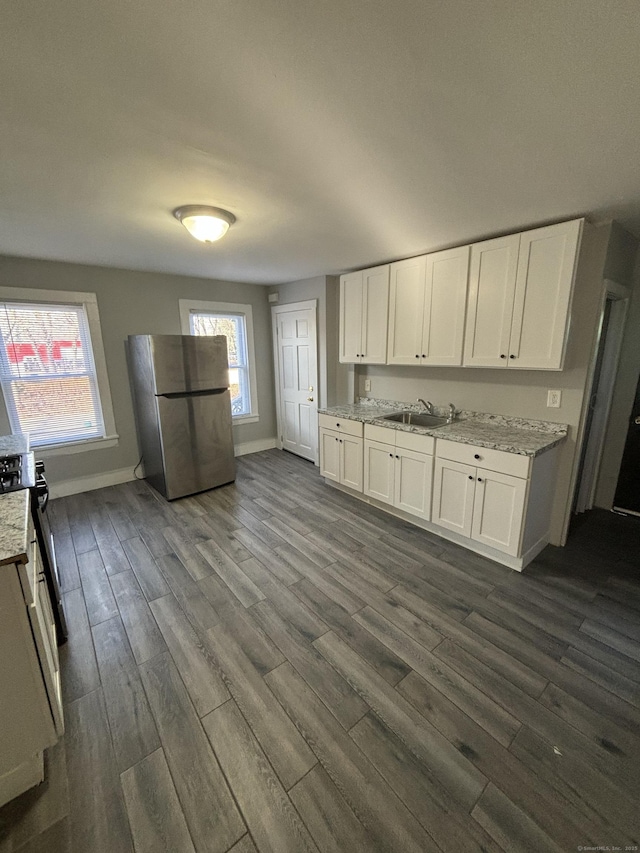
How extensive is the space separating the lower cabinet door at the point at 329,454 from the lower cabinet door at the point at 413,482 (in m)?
0.77

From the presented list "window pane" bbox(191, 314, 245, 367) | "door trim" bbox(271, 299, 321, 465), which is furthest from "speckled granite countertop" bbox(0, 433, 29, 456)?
"door trim" bbox(271, 299, 321, 465)

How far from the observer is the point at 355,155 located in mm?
1487

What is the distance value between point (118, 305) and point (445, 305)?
131 inches

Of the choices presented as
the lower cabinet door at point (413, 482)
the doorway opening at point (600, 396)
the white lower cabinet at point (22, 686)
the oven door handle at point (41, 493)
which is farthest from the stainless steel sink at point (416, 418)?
the white lower cabinet at point (22, 686)

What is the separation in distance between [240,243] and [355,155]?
60.4 inches

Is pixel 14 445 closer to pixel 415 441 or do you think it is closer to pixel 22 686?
pixel 22 686

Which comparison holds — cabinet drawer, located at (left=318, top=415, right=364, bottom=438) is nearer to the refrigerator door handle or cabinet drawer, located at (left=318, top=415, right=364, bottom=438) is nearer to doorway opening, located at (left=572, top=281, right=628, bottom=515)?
the refrigerator door handle

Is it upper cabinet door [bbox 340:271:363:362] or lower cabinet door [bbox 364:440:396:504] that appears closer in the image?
lower cabinet door [bbox 364:440:396:504]

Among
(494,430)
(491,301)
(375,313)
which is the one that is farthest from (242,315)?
(494,430)

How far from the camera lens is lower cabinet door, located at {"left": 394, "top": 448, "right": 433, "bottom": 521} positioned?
2780 millimetres

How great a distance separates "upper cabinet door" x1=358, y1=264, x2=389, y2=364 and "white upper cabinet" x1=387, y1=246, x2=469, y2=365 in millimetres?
69

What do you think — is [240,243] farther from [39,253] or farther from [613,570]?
[613,570]

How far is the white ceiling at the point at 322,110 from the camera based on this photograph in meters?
0.88

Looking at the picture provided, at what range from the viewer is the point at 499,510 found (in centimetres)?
237
